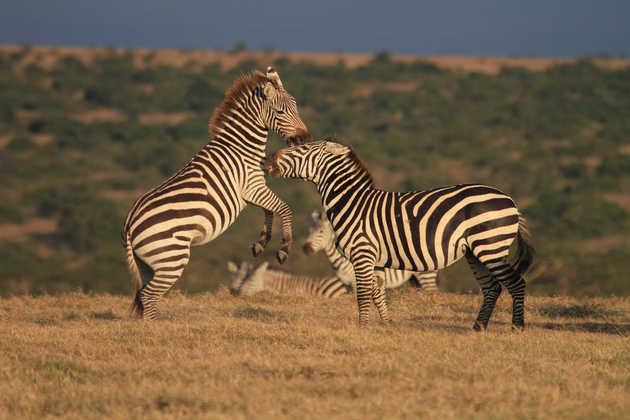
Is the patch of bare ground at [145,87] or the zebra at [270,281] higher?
the patch of bare ground at [145,87]

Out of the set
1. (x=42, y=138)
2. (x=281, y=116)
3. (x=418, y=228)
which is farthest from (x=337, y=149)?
(x=42, y=138)

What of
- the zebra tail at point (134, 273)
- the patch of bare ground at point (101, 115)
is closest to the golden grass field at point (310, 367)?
the zebra tail at point (134, 273)

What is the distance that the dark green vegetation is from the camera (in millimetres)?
25203

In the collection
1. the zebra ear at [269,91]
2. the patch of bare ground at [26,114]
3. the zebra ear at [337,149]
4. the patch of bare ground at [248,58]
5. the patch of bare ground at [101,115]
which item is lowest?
the zebra ear at [337,149]

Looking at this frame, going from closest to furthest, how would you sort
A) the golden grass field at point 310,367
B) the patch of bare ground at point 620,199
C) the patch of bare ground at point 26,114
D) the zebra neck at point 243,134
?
the golden grass field at point 310,367 < the zebra neck at point 243,134 < the patch of bare ground at point 620,199 < the patch of bare ground at point 26,114

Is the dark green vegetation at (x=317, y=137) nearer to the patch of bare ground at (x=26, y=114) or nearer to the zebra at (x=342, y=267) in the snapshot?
the patch of bare ground at (x=26, y=114)

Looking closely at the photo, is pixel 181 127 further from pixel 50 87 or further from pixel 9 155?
pixel 50 87

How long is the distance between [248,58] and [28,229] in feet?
118

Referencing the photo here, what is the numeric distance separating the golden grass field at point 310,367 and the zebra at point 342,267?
3.60 m

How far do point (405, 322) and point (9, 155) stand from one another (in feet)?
112

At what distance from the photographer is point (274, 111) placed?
1040 centimetres

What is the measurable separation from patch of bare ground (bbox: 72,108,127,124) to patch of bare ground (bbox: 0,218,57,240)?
1711 centimetres

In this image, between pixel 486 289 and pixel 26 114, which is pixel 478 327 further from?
pixel 26 114

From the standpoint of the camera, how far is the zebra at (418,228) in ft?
28.3
